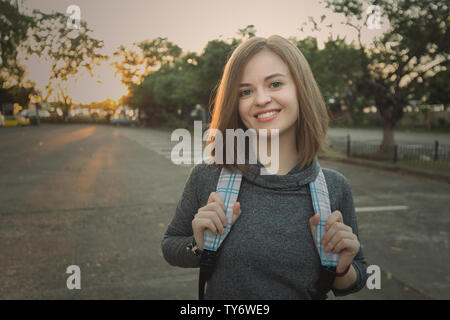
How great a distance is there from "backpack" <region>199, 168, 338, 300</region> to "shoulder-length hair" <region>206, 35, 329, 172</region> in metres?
0.12

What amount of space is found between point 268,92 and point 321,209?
1.65ft

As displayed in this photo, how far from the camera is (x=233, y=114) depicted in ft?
5.70

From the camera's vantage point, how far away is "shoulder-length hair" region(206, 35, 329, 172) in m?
1.65

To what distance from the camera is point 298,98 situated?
1698 millimetres

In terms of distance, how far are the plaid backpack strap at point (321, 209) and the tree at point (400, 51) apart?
13.3 m

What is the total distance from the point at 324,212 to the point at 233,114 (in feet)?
1.81

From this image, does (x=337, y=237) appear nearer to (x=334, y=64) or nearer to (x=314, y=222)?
(x=314, y=222)

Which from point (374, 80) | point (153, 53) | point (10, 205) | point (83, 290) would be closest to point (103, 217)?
point (10, 205)

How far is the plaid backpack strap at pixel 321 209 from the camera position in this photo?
149 cm

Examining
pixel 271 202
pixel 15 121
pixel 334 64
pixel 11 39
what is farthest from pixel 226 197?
pixel 15 121

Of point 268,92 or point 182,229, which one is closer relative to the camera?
point 268,92

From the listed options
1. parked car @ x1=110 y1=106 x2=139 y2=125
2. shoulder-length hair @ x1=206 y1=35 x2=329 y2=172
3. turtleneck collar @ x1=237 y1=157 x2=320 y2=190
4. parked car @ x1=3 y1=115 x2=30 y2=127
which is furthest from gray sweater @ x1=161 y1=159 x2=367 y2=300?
parked car @ x1=110 y1=106 x2=139 y2=125

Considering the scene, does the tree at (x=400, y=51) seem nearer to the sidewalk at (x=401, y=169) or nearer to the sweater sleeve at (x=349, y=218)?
the sidewalk at (x=401, y=169)

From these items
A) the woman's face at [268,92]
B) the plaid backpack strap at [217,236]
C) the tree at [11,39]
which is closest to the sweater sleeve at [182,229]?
the plaid backpack strap at [217,236]
